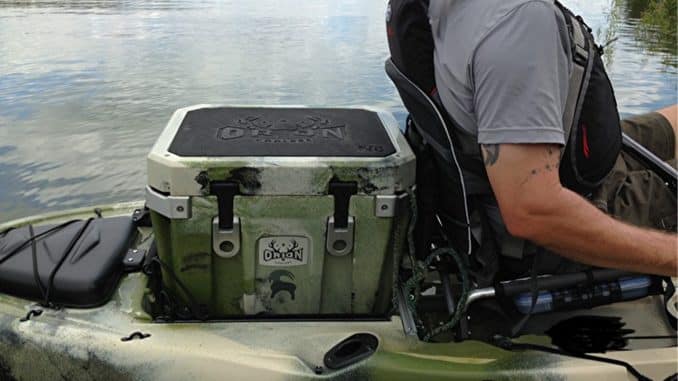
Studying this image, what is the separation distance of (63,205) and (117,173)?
2.15 ft

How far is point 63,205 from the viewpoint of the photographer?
5.16 meters

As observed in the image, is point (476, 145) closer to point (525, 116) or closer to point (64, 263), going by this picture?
point (525, 116)

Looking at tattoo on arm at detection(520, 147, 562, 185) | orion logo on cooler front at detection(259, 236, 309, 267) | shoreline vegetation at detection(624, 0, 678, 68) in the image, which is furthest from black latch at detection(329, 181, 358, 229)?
shoreline vegetation at detection(624, 0, 678, 68)

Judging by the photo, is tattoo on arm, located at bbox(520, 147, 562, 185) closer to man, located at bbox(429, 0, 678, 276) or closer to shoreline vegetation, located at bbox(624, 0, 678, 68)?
man, located at bbox(429, 0, 678, 276)

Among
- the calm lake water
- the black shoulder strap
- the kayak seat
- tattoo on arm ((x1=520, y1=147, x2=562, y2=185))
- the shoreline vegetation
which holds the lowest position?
the calm lake water

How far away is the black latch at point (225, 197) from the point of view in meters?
1.83

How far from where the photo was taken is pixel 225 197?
184cm

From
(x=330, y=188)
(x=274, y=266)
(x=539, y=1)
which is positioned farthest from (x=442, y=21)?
(x=274, y=266)

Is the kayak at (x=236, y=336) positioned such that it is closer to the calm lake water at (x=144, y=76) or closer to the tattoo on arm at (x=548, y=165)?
the tattoo on arm at (x=548, y=165)

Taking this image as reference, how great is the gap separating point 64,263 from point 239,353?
2.07ft

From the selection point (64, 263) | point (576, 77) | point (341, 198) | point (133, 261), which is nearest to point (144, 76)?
point (133, 261)

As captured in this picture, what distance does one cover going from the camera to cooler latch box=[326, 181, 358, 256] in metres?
1.87

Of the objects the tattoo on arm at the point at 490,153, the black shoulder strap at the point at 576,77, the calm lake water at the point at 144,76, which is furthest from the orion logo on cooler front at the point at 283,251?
the calm lake water at the point at 144,76

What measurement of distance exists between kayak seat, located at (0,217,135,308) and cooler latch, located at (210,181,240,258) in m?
0.41
